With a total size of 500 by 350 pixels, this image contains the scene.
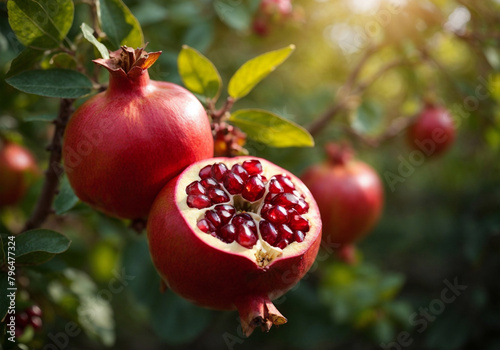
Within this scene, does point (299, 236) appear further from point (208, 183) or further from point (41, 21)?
point (41, 21)

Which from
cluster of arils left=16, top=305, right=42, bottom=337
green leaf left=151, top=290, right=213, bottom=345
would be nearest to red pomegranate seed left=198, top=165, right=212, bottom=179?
cluster of arils left=16, top=305, right=42, bottom=337

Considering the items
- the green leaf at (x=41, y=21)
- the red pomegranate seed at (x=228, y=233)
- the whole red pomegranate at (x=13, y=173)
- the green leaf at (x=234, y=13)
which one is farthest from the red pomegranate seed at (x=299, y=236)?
the whole red pomegranate at (x=13, y=173)

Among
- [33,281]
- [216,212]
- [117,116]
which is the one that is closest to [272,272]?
[216,212]

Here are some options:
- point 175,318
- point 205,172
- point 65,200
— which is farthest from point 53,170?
point 175,318

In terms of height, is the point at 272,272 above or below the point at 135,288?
above

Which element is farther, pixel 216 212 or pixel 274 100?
pixel 274 100

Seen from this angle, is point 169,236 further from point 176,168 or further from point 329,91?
point 329,91
